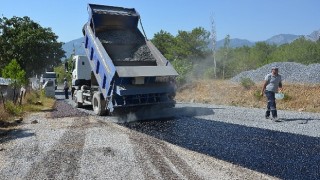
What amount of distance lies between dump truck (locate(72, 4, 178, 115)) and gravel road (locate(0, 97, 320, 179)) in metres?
0.81

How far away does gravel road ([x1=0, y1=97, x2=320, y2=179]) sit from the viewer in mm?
5367

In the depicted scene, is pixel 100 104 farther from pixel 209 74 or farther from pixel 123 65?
pixel 209 74

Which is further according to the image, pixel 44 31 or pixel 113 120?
pixel 44 31

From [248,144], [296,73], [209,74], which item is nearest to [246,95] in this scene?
[296,73]

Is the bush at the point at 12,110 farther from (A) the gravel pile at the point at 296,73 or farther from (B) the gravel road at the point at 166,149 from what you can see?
(A) the gravel pile at the point at 296,73

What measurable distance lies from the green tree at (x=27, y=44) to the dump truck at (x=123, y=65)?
2463 centimetres

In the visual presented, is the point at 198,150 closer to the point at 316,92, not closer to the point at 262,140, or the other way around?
the point at 262,140

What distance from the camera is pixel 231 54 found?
40.1 meters

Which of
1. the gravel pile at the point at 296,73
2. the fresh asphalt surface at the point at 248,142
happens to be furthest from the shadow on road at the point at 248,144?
the gravel pile at the point at 296,73

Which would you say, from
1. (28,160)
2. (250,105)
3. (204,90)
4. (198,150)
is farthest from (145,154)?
(204,90)

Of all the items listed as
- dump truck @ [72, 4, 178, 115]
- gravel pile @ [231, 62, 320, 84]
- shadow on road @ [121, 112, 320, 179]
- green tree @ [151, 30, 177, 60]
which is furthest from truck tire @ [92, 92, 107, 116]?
green tree @ [151, 30, 177, 60]

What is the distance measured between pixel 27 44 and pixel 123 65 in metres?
28.1

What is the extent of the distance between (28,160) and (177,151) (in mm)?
2834

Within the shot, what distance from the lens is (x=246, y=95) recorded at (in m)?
17.2
